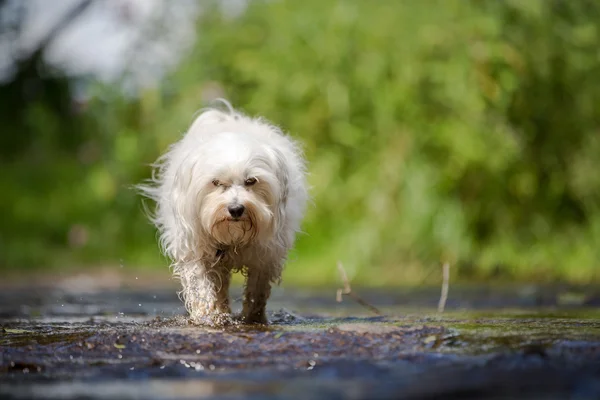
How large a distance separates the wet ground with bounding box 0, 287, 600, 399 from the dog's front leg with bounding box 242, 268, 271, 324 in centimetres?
12

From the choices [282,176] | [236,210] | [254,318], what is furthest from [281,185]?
[254,318]

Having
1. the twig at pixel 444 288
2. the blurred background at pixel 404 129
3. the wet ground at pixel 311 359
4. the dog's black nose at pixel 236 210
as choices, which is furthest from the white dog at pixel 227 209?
the blurred background at pixel 404 129

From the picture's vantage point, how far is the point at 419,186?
1195 cm

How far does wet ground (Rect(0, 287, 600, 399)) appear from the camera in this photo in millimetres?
4137

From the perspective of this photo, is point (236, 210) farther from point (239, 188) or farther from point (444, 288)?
point (444, 288)

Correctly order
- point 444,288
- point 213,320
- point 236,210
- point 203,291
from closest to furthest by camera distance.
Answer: point 236,210 < point 213,320 < point 203,291 < point 444,288

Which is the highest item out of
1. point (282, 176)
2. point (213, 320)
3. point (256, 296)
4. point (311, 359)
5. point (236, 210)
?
point (282, 176)

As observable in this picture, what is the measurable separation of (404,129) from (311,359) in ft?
25.5

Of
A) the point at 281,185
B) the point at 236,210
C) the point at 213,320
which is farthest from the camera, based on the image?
the point at 213,320

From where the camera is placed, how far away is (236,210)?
243 inches

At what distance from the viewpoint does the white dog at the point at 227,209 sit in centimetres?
625

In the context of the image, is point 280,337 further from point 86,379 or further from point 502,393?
point 502,393

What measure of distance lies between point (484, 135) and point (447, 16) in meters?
1.52

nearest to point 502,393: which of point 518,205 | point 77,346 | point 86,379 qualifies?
point 86,379
